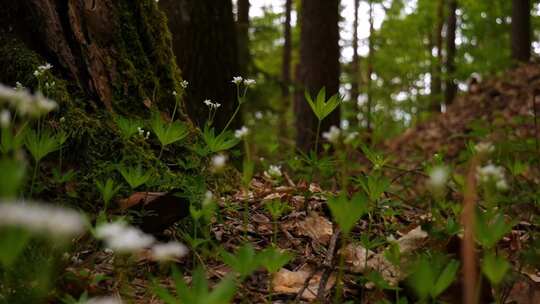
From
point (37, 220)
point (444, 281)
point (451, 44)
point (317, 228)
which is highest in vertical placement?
point (37, 220)

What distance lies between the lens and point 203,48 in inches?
197

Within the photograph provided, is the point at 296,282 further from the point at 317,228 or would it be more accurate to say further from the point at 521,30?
the point at 521,30

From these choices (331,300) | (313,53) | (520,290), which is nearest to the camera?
(331,300)

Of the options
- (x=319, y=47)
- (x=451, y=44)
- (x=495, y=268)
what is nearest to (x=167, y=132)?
(x=495, y=268)

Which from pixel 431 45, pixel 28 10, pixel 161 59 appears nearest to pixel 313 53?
pixel 161 59

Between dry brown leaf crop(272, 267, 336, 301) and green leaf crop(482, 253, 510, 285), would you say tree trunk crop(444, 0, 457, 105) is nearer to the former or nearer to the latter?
dry brown leaf crop(272, 267, 336, 301)

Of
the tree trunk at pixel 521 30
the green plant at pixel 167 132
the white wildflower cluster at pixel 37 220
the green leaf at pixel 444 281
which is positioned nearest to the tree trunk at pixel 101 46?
the green plant at pixel 167 132

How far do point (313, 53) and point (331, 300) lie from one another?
594 centimetres

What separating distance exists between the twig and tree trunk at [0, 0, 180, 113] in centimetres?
127

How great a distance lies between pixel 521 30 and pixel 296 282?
12.7m

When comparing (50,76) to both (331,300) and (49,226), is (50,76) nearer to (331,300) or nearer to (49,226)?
(49,226)

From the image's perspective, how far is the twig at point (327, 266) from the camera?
6.03 feet

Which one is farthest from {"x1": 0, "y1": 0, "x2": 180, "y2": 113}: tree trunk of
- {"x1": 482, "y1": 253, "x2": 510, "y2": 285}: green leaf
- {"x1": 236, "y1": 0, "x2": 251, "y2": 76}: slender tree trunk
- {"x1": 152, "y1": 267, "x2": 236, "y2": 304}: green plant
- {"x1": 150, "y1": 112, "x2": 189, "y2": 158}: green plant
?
{"x1": 236, "y1": 0, "x2": 251, "y2": 76}: slender tree trunk

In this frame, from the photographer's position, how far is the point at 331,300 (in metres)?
1.86
